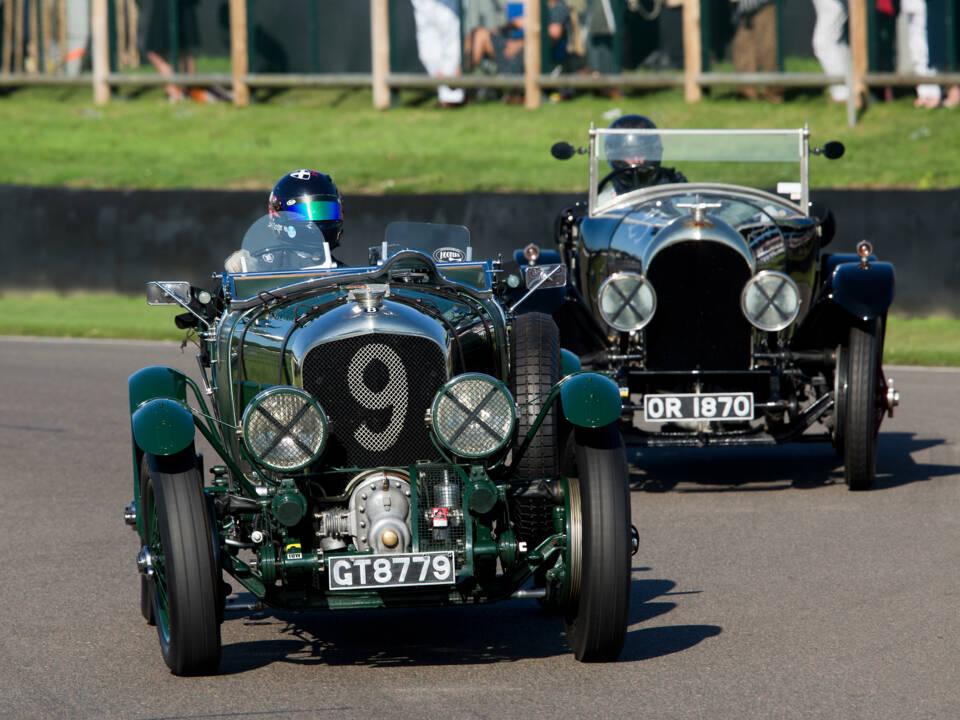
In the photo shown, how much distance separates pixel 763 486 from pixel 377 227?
8826 mm

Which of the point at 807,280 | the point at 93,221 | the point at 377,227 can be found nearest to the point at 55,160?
the point at 93,221

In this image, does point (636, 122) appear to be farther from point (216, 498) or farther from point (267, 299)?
point (216, 498)

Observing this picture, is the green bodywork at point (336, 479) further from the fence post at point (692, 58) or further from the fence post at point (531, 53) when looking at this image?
the fence post at point (531, 53)

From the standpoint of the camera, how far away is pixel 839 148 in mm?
10320

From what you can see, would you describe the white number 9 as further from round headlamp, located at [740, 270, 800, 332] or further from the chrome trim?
round headlamp, located at [740, 270, 800, 332]

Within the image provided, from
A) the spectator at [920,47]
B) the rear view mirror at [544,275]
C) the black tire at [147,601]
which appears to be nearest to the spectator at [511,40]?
the spectator at [920,47]

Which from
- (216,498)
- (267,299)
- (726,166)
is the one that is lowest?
(216,498)

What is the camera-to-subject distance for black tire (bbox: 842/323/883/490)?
8.75m

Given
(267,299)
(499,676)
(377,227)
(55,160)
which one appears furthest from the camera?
(55,160)

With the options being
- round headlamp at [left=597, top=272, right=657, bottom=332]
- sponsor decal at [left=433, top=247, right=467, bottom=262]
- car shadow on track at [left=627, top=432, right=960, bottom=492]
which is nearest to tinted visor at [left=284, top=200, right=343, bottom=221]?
sponsor decal at [left=433, top=247, right=467, bottom=262]

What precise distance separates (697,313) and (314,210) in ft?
9.47

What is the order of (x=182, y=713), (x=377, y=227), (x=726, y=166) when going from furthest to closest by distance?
(x=377, y=227) → (x=726, y=166) → (x=182, y=713)

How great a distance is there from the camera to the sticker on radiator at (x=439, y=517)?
5.32 metres

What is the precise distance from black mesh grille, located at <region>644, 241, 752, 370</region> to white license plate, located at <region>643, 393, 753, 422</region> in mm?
507
